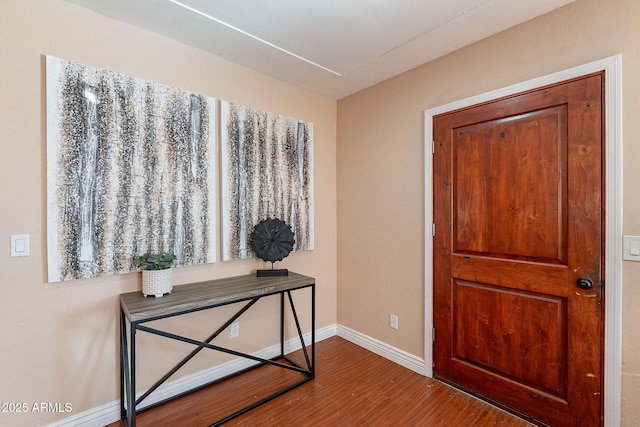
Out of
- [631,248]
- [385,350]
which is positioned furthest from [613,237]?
[385,350]

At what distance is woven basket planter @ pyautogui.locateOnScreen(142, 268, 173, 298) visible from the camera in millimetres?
1790

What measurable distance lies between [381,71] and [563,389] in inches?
101

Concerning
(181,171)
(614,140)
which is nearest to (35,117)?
(181,171)

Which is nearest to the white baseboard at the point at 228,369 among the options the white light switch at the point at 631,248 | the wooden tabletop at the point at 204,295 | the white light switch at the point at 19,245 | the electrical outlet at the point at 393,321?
the electrical outlet at the point at 393,321

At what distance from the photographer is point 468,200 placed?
83.4 inches

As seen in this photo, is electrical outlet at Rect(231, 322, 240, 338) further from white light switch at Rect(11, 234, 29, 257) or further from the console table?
white light switch at Rect(11, 234, 29, 257)

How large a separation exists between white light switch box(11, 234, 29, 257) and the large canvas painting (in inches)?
3.9

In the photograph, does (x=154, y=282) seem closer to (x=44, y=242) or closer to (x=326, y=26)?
(x=44, y=242)

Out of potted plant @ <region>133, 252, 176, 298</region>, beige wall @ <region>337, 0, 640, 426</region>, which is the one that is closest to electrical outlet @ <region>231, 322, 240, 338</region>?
potted plant @ <region>133, 252, 176, 298</region>

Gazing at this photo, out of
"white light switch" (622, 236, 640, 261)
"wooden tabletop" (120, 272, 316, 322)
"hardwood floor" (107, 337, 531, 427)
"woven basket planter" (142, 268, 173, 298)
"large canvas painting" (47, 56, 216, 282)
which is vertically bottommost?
"hardwood floor" (107, 337, 531, 427)

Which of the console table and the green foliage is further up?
the green foliage

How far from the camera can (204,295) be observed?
187cm

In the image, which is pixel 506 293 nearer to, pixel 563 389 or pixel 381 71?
pixel 563 389

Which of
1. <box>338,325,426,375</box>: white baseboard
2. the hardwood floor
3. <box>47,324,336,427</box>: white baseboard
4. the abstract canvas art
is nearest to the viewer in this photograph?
<box>47,324,336,427</box>: white baseboard
